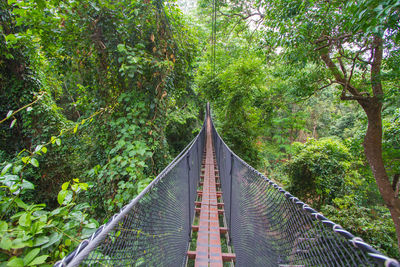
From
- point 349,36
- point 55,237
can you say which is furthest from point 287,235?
point 349,36

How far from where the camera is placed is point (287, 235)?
819 mm

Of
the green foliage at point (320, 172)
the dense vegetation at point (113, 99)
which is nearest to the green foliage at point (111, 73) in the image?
the dense vegetation at point (113, 99)

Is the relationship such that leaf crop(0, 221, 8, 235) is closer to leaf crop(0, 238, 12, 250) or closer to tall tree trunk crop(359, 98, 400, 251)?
leaf crop(0, 238, 12, 250)

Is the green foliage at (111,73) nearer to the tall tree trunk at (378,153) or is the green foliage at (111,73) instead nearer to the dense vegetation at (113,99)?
the dense vegetation at (113,99)

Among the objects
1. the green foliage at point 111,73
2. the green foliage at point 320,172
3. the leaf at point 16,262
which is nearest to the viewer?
the leaf at point 16,262

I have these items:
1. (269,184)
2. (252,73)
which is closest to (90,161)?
(269,184)

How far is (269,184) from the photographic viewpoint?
3.34 ft

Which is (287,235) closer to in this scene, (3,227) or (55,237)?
(55,237)

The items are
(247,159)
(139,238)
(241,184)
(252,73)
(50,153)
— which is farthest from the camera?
(247,159)

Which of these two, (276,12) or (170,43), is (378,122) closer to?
(276,12)

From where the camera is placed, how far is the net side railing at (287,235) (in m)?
0.48

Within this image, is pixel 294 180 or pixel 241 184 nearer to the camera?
pixel 241 184

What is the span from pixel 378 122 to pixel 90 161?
5.13m

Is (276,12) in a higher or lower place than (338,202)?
higher
